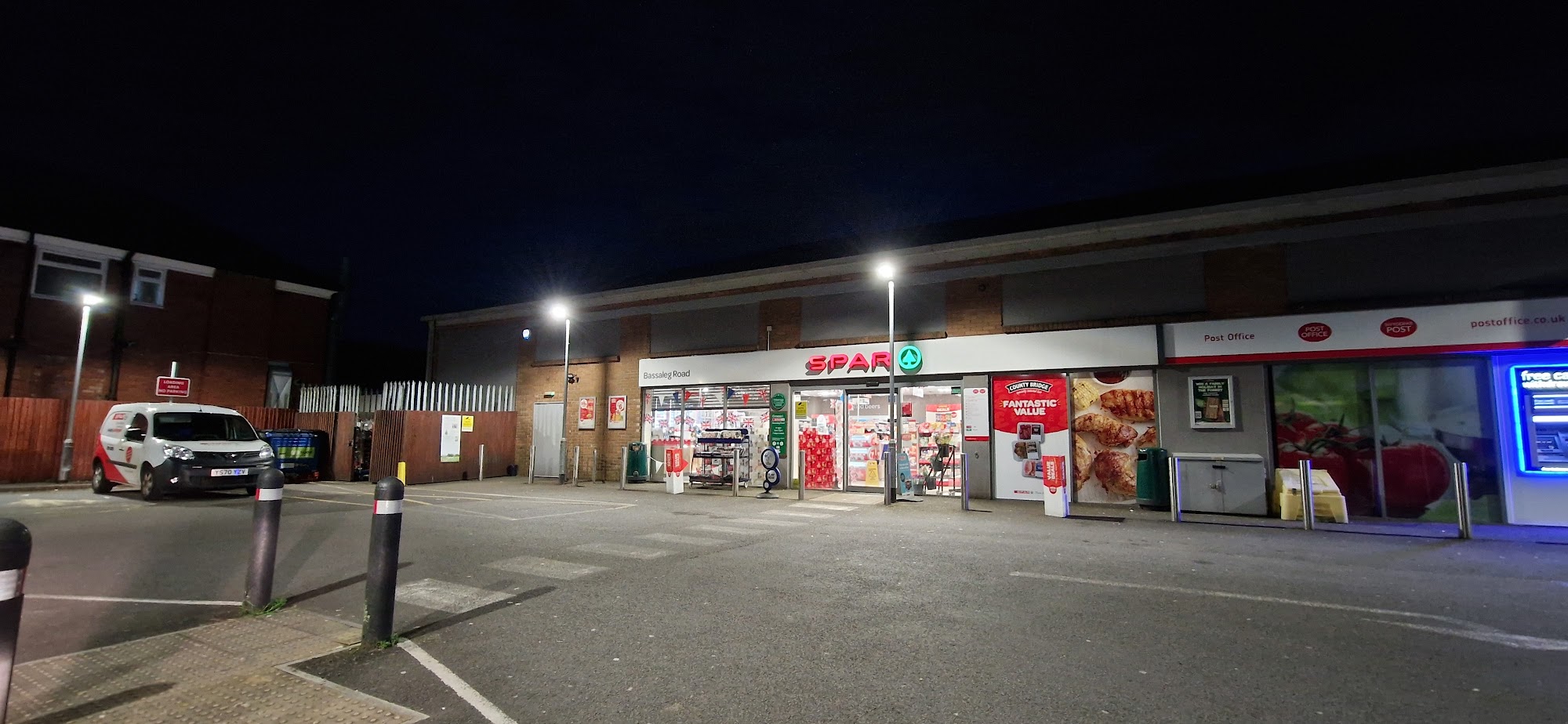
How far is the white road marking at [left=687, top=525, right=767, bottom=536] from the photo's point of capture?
9.98 m

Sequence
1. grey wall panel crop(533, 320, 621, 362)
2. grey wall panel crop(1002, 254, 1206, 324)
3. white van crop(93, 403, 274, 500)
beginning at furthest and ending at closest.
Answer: grey wall panel crop(533, 320, 621, 362)
grey wall panel crop(1002, 254, 1206, 324)
white van crop(93, 403, 274, 500)

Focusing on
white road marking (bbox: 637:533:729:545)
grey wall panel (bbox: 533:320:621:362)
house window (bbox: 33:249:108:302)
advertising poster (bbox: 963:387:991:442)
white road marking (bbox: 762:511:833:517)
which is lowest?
white road marking (bbox: 762:511:833:517)

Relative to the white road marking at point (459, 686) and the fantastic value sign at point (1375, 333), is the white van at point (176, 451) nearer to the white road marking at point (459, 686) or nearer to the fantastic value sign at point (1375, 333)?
the white road marking at point (459, 686)

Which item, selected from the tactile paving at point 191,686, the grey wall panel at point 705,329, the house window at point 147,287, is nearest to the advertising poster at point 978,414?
the grey wall panel at point 705,329

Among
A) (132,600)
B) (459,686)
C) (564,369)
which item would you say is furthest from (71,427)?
(459,686)

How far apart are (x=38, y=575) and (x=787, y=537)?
8.13 m

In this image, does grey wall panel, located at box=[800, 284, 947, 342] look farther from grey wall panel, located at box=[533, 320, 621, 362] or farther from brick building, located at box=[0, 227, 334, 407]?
brick building, located at box=[0, 227, 334, 407]

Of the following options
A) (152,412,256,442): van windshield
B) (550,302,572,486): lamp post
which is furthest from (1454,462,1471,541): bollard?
(152,412,256,442): van windshield

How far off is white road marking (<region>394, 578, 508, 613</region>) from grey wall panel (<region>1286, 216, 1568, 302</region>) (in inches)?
591

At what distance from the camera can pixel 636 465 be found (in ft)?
65.3

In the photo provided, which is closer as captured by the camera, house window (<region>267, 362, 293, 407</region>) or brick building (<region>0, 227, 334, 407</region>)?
brick building (<region>0, 227, 334, 407</region>)

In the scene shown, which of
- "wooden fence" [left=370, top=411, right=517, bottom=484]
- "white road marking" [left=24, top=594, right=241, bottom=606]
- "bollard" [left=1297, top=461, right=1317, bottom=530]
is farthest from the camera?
"wooden fence" [left=370, top=411, right=517, bottom=484]

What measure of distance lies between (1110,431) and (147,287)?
3109 cm

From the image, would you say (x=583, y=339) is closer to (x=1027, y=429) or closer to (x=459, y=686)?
(x=1027, y=429)
